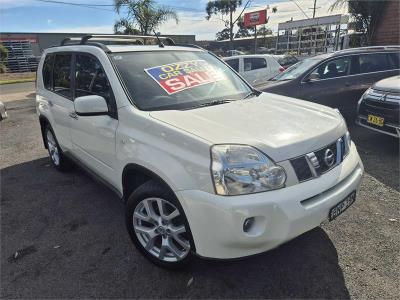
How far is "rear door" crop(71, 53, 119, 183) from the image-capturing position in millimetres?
3191

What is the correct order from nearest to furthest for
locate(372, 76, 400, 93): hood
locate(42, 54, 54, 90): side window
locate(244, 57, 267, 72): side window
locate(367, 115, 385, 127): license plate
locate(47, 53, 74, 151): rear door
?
locate(47, 53, 74, 151): rear door → locate(42, 54, 54, 90): side window → locate(372, 76, 400, 93): hood → locate(367, 115, 385, 127): license plate → locate(244, 57, 267, 72): side window

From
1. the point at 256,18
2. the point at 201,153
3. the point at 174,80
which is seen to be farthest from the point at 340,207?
the point at 256,18

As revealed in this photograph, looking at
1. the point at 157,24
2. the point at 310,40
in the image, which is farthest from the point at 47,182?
the point at 310,40

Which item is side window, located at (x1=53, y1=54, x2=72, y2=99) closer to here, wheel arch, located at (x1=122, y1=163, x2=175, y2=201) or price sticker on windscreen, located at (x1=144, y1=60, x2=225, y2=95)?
price sticker on windscreen, located at (x1=144, y1=60, x2=225, y2=95)

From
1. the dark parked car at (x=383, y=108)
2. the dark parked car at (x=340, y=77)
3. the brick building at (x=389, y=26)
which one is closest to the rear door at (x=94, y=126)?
the dark parked car at (x=340, y=77)

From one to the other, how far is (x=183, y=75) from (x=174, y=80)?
164 millimetres

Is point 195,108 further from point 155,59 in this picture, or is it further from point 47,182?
point 47,182

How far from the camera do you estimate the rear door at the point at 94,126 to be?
3.19m

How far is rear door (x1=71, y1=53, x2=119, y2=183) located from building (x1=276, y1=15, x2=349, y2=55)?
17597mm

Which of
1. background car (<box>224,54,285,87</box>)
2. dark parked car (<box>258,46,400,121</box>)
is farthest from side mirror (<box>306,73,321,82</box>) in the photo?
background car (<box>224,54,285,87</box>)

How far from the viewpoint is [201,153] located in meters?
2.32

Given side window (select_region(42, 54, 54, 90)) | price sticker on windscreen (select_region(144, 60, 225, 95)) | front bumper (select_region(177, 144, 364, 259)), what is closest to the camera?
front bumper (select_region(177, 144, 364, 259))

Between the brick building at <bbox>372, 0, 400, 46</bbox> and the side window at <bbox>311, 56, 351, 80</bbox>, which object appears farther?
the brick building at <bbox>372, 0, 400, 46</bbox>

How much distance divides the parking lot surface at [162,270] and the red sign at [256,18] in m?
33.4
